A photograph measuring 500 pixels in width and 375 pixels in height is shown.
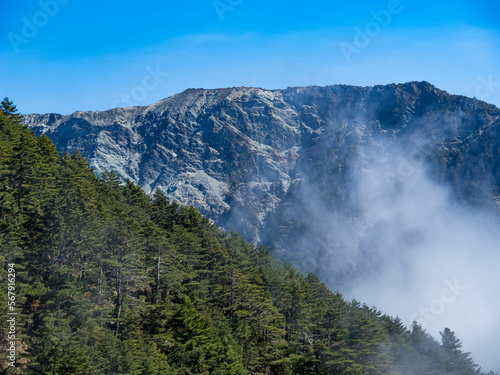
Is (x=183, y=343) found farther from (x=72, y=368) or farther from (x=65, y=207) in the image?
(x=65, y=207)

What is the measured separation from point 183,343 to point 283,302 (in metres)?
21.8

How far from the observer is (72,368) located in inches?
1090

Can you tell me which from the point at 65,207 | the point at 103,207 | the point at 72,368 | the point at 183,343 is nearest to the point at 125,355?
the point at 72,368

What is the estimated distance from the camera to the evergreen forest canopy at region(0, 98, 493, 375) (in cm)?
3139

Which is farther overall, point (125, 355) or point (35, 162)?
point (35, 162)

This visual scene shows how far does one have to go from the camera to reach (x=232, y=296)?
52.4 meters

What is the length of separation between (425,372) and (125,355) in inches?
2145

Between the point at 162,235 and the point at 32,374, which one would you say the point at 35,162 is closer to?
the point at 162,235

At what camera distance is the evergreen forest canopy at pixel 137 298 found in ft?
103

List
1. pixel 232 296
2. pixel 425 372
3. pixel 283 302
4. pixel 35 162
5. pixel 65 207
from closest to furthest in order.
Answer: pixel 65 207, pixel 35 162, pixel 232 296, pixel 283 302, pixel 425 372

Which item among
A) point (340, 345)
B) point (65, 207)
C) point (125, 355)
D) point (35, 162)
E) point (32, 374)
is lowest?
point (32, 374)

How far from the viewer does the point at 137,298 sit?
4550 cm

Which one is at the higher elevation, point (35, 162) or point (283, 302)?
point (35, 162)

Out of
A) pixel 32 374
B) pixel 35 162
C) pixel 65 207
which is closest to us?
pixel 32 374
